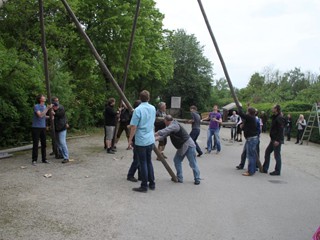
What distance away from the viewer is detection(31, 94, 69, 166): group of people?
372 inches

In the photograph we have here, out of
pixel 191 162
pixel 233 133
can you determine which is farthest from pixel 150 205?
pixel 233 133

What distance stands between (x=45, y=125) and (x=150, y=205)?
4.61 meters

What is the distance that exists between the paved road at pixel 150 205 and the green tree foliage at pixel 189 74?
4246 cm

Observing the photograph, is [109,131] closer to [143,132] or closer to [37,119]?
[37,119]

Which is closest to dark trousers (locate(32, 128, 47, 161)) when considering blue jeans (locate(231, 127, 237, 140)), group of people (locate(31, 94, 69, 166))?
group of people (locate(31, 94, 69, 166))

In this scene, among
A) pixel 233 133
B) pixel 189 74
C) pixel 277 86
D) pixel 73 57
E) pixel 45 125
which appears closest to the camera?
pixel 45 125

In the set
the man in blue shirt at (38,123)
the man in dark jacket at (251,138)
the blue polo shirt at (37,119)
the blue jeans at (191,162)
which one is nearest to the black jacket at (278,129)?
the man in dark jacket at (251,138)

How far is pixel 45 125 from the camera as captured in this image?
9656 millimetres

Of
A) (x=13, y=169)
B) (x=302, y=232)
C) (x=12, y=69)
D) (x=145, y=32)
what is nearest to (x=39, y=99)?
(x=13, y=169)

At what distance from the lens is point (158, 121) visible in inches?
472

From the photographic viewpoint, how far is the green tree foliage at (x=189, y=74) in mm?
52156

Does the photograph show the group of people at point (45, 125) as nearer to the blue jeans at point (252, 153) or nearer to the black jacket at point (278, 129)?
the blue jeans at point (252, 153)

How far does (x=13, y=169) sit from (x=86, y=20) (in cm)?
1703

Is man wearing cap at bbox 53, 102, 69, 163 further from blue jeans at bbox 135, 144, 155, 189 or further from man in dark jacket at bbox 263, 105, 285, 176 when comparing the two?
man in dark jacket at bbox 263, 105, 285, 176
